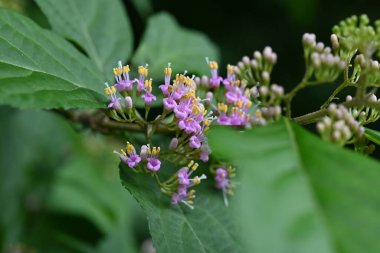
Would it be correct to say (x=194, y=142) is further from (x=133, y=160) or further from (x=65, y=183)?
(x=65, y=183)

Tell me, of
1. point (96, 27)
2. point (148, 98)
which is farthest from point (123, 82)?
point (96, 27)

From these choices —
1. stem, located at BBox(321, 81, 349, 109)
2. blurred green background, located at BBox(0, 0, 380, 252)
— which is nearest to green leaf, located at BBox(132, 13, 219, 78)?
blurred green background, located at BBox(0, 0, 380, 252)

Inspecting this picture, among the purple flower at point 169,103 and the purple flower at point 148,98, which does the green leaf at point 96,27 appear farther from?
the purple flower at point 169,103

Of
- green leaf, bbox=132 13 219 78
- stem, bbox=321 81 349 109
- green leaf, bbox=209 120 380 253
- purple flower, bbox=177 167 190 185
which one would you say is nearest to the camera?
green leaf, bbox=209 120 380 253

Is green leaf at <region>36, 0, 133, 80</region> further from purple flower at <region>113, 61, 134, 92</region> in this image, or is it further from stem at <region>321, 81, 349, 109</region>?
stem at <region>321, 81, 349, 109</region>

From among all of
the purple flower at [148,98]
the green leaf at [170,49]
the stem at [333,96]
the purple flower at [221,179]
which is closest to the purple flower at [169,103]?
the purple flower at [148,98]
